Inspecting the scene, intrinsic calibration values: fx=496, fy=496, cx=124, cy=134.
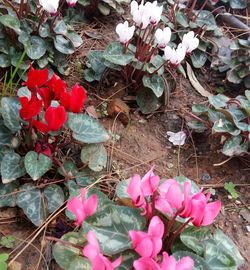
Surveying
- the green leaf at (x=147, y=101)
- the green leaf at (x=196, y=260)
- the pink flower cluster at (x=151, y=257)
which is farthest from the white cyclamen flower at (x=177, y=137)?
the pink flower cluster at (x=151, y=257)

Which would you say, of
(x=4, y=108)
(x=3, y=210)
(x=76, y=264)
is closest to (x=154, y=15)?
(x=4, y=108)

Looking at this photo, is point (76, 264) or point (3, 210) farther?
point (3, 210)

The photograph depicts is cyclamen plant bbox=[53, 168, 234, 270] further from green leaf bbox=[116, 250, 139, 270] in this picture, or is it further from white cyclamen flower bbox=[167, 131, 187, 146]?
white cyclamen flower bbox=[167, 131, 187, 146]

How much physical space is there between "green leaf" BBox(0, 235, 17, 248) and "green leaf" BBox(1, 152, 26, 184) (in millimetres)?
213

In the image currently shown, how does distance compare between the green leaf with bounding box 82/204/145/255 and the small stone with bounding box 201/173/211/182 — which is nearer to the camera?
the green leaf with bounding box 82/204/145/255

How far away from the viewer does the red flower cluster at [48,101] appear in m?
1.85

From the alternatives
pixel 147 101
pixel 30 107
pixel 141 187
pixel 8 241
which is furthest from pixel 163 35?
pixel 8 241

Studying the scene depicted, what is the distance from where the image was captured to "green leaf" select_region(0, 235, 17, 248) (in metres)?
1.88

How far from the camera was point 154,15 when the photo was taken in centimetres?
238

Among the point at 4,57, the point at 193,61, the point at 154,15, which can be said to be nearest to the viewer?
the point at 154,15

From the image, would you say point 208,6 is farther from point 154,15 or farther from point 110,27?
point 154,15

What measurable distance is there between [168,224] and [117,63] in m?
1.10

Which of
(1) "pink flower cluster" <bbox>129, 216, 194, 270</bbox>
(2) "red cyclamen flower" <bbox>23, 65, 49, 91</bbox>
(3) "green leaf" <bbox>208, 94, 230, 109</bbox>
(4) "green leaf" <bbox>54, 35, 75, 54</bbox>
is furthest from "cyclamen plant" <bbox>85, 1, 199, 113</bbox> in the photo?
(1) "pink flower cluster" <bbox>129, 216, 194, 270</bbox>

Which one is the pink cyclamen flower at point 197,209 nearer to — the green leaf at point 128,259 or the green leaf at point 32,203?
the green leaf at point 128,259
